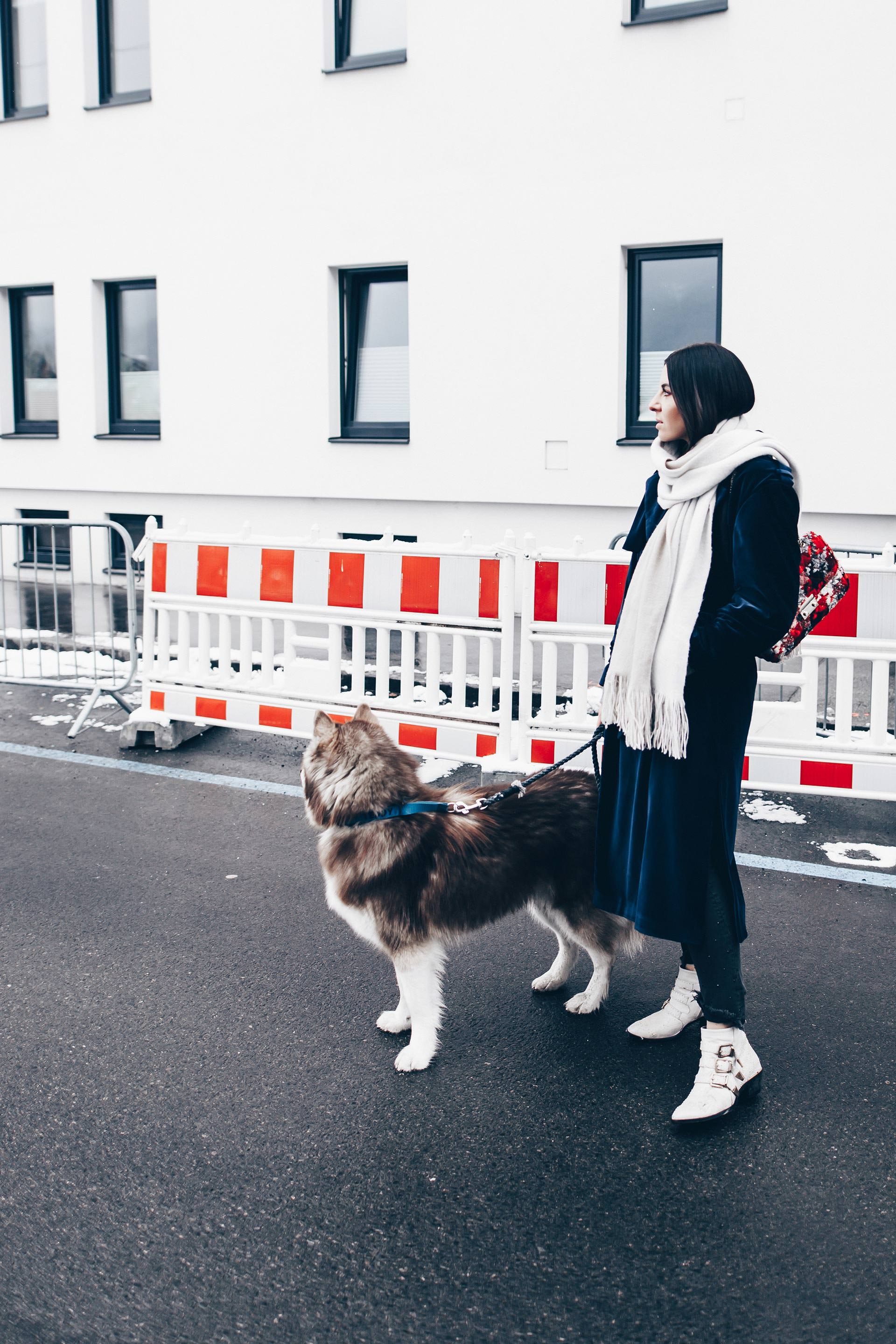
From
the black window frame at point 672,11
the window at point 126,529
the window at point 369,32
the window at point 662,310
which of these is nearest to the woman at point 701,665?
the window at point 662,310

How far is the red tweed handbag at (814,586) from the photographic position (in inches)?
129

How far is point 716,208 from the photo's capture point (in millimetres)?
11281

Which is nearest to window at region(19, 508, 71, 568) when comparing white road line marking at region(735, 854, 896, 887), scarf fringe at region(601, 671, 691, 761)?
white road line marking at region(735, 854, 896, 887)

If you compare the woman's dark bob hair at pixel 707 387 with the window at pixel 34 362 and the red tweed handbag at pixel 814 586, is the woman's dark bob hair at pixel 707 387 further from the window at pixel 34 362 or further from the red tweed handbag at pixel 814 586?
the window at pixel 34 362

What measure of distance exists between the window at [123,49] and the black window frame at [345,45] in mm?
2701

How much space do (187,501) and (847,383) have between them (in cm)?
759

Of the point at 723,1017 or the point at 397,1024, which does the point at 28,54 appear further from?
the point at 723,1017

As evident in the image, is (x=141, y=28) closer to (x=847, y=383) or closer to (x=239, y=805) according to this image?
(x=847, y=383)

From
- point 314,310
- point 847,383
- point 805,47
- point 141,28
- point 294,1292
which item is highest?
point 141,28

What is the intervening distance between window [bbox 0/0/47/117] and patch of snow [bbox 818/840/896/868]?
13701mm

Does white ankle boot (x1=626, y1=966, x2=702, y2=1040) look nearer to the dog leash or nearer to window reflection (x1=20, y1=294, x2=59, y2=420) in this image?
the dog leash

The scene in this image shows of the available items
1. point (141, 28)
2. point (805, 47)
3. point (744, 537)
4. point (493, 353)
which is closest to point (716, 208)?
point (805, 47)

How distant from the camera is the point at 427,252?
12594 mm

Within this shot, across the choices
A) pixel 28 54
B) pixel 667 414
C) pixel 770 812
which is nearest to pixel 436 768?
pixel 770 812
